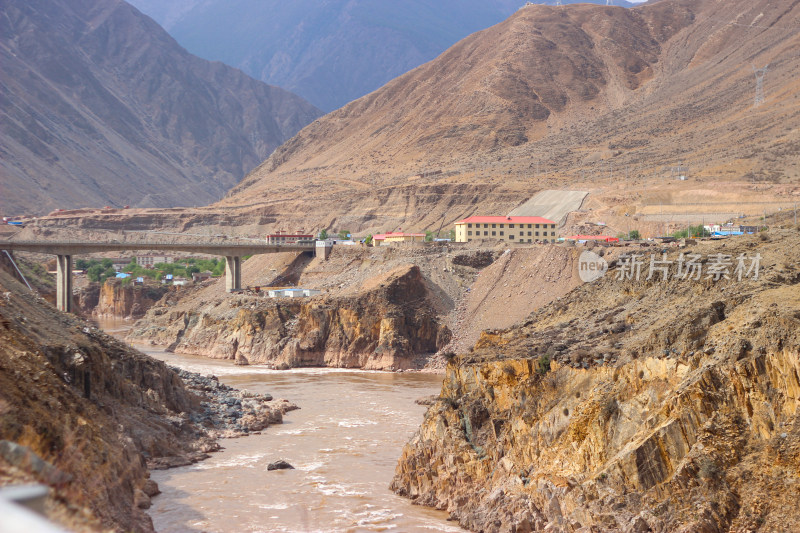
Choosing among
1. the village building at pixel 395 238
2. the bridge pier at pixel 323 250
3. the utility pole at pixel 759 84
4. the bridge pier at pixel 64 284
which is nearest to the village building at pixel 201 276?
the bridge pier at pixel 323 250

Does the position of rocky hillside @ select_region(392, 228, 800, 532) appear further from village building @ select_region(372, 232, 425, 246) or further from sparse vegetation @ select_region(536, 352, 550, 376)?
village building @ select_region(372, 232, 425, 246)

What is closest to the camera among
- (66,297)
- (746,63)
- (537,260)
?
(537,260)

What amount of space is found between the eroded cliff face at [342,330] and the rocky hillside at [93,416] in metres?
19.5

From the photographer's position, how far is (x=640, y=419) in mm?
24172

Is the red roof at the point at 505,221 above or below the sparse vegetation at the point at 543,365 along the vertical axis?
above

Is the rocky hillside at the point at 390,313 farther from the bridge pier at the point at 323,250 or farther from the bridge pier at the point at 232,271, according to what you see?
the bridge pier at the point at 323,250

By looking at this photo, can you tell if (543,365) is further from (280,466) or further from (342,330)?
(342,330)

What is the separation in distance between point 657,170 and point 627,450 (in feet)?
422

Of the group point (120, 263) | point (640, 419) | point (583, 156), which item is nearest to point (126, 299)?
point (120, 263)

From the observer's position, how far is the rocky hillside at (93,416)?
8727 mm

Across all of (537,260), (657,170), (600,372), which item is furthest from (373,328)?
(657,170)

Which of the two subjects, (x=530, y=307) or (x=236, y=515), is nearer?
(x=236, y=515)

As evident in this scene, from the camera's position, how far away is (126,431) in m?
34.9

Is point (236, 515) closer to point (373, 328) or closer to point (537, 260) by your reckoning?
point (373, 328)
